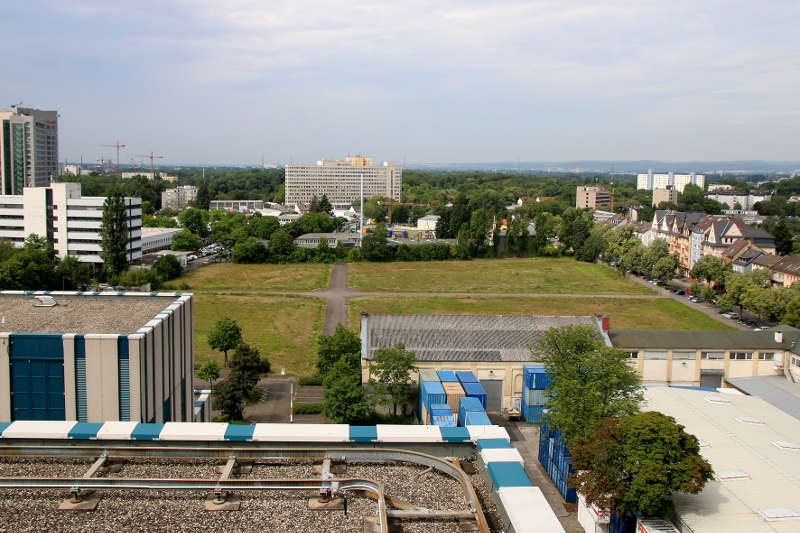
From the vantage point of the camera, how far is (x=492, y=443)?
23.1ft

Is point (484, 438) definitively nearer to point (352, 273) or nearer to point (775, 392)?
point (775, 392)

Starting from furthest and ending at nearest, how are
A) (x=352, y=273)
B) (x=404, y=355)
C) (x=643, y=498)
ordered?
(x=352, y=273), (x=404, y=355), (x=643, y=498)

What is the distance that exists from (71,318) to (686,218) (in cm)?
4304

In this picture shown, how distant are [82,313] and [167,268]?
2529 cm

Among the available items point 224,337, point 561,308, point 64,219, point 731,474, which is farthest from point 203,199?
point 731,474

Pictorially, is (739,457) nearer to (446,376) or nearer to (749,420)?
(749,420)

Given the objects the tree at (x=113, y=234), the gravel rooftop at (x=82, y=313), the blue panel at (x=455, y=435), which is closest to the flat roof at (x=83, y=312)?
the gravel rooftop at (x=82, y=313)

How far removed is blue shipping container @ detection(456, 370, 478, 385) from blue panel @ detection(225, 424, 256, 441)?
10152 millimetres

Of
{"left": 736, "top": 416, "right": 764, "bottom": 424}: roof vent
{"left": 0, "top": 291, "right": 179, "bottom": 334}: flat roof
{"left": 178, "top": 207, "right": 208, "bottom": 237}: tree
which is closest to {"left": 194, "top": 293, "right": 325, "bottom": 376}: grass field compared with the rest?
{"left": 0, "top": 291, "right": 179, "bottom": 334}: flat roof

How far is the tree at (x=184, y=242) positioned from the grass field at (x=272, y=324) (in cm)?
1501

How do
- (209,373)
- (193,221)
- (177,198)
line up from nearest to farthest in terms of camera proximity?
(209,373) < (193,221) < (177,198)

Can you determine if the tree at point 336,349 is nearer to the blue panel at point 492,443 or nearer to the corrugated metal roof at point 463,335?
the corrugated metal roof at point 463,335

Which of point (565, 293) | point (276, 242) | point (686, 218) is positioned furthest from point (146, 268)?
point (686, 218)

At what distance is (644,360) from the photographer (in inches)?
762
